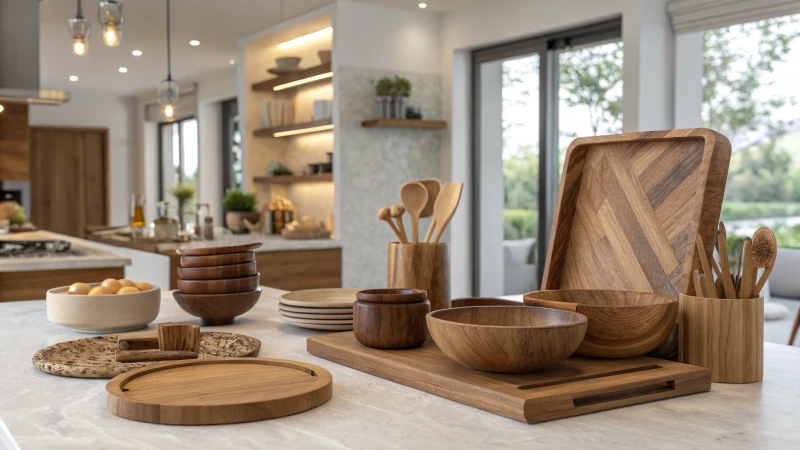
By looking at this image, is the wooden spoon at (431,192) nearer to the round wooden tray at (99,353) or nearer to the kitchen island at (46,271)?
the round wooden tray at (99,353)

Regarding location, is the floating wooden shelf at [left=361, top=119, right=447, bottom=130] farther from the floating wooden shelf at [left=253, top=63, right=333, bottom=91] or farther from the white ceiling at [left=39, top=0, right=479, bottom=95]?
the white ceiling at [left=39, top=0, right=479, bottom=95]

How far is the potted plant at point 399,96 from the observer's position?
17.4 ft

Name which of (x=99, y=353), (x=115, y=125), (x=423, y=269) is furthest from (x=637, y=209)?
(x=115, y=125)

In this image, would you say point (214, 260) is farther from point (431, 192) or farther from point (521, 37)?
point (521, 37)

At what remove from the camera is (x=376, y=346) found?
1223 mm

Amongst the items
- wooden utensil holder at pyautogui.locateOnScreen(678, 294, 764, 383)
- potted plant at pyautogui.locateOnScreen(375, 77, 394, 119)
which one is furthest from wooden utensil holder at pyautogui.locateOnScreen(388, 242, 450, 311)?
potted plant at pyautogui.locateOnScreen(375, 77, 394, 119)

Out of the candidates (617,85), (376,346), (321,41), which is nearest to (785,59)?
(617,85)

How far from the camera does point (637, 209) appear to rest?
1322mm

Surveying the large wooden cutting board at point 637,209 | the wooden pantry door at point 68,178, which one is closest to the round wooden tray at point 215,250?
the large wooden cutting board at point 637,209

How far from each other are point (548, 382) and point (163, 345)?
622mm

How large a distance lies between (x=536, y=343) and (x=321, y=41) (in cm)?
561

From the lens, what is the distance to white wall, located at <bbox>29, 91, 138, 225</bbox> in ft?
33.9

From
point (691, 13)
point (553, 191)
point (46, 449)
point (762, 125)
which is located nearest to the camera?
point (46, 449)

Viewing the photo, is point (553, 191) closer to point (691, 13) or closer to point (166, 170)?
point (691, 13)
